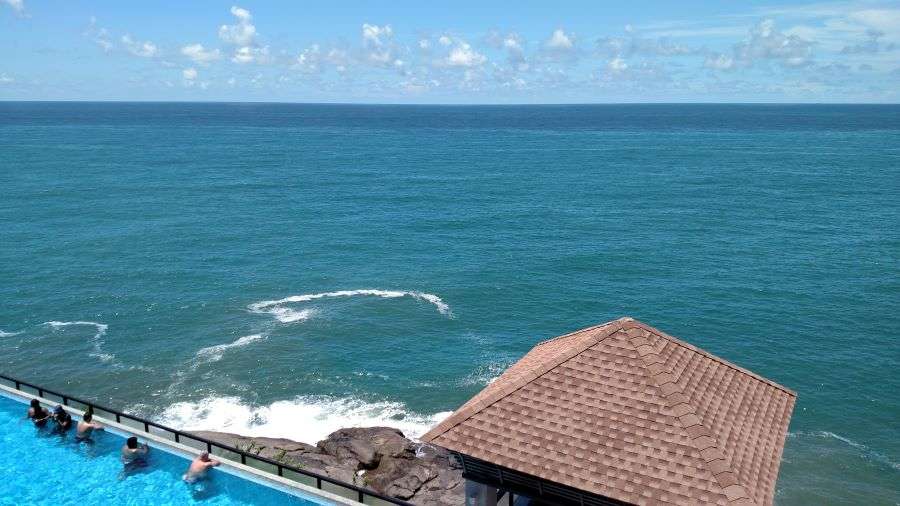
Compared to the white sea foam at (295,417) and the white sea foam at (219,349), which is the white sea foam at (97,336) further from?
the white sea foam at (295,417)

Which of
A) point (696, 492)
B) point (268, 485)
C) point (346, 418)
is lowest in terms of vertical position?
point (346, 418)

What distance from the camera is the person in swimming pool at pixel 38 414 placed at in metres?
22.7

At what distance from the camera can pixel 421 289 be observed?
55812 mm

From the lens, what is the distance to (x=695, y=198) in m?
93.1

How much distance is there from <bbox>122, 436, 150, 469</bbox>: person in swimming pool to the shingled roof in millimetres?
10383

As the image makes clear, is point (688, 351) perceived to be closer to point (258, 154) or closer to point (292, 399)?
point (292, 399)

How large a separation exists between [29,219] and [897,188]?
362 feet

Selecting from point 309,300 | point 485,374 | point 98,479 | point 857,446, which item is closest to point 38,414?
point 98,479

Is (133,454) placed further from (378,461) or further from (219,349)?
(219,349)

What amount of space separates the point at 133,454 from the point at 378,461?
38.4 ft

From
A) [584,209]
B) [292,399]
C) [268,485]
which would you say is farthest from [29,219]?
[268,485]

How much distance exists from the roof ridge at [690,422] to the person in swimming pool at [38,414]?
18.6m

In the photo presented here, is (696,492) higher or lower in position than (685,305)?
higher

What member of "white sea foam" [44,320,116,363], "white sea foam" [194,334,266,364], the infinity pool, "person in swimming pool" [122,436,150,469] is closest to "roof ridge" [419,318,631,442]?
the infinity pool
